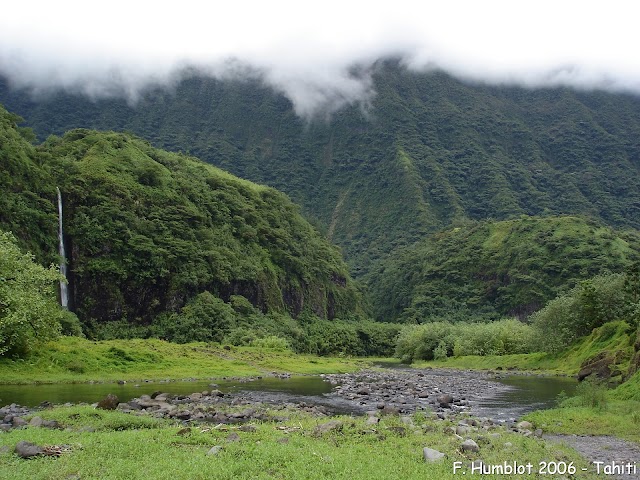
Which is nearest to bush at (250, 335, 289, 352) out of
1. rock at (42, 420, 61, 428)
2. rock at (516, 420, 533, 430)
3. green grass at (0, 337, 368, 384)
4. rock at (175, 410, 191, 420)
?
green grass at (0, 337, 368, 384)

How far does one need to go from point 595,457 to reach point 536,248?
630 ft

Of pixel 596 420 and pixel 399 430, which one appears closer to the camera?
pixel 399 430

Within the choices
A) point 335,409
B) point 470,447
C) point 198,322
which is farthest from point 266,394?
point 198,322

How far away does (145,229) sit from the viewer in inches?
5044

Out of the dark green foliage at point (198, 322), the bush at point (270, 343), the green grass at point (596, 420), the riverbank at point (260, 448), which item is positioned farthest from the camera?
the dark green foliage at point (198, 322)

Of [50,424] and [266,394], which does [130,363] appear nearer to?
[266,394]

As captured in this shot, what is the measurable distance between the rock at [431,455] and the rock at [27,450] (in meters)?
11.9

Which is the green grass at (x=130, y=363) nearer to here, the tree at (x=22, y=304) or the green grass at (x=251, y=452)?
the tree at (x=22, y=304)

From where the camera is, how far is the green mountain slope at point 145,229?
4321 inches

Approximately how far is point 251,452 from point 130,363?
47.3 m

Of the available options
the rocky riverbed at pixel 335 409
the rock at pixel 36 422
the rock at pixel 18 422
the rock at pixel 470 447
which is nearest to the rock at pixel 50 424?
the rocky riverbed at pixel 335 409

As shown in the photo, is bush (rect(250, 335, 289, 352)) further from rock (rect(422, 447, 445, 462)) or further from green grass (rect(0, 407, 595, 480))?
rock (rect(422, 447, 445, 462))

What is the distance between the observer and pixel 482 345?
11369cm

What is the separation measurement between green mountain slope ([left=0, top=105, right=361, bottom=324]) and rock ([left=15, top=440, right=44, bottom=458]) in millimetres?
93171
